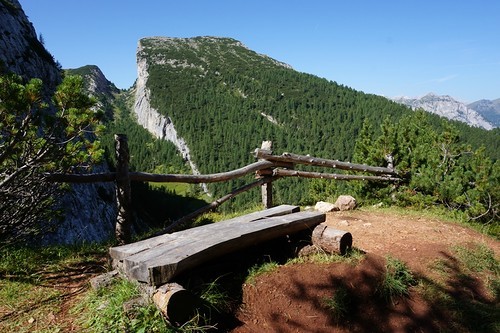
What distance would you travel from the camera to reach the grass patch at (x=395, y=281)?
415 cm

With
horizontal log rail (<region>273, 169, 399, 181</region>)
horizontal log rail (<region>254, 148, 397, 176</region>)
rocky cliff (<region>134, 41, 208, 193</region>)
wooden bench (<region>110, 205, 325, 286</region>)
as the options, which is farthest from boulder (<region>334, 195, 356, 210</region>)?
rocky cliff (<region>134, 41, 208, 193</region>)


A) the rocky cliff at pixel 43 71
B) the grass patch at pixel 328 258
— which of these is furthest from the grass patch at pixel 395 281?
the rocky cliff at pixel 43 71

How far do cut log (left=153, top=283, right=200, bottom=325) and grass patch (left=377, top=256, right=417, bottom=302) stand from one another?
2.49 meters

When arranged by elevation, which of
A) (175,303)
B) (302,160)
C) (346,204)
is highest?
(302,160)

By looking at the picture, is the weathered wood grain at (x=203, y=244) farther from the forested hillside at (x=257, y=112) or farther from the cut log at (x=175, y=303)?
the forested hillside at (x=257, y=112)

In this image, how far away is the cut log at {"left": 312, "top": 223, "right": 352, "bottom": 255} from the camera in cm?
462

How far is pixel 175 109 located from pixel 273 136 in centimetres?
5421

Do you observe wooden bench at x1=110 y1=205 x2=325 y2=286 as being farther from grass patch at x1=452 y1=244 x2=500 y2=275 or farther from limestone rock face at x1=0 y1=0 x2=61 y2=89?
limestone rock face at x1=0 y1=0 x2=61 y2=89

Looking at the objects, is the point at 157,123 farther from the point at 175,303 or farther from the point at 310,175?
the point at 175,303

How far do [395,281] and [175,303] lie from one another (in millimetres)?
2914

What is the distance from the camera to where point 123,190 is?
468 cm

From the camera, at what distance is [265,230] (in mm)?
4211

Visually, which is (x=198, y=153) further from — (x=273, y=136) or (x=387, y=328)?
(x=387, y=328)

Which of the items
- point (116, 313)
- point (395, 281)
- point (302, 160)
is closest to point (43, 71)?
point (302, 160)
